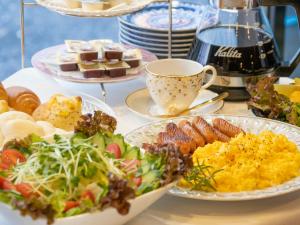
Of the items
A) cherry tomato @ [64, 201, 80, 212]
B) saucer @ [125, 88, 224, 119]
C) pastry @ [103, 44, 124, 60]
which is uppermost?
pastry @ [103, 44, 124, 60]

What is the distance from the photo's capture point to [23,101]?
1.33 m

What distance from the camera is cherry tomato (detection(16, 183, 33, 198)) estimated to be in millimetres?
854

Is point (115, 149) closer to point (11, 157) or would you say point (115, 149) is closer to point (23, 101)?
point (11, 157)

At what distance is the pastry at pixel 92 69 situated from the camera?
4.75ft

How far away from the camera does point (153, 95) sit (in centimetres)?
138

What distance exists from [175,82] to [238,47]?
0.19 meters

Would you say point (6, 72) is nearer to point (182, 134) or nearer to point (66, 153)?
point (182, 134)

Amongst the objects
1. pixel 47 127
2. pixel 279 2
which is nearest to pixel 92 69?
pixel 47 127

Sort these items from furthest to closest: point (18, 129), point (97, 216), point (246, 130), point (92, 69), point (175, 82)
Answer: point (92, 69)
point (175, 82)
point (246, 130)
point (18, 129)
point (97, 216)

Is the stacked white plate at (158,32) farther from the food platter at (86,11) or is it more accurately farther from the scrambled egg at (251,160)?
the scrambled egg at (251,160)

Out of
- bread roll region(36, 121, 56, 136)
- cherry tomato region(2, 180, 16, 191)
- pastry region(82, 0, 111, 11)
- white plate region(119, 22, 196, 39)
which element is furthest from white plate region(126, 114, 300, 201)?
white plate region(119, 22, 196, 39)

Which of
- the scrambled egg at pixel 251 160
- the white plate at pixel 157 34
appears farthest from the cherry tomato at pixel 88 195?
the white plate at pixel 157 34

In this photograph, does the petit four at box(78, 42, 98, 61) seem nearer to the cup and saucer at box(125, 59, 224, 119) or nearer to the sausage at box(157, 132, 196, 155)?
the cup and saucer at box(125, 59, 224, 119)

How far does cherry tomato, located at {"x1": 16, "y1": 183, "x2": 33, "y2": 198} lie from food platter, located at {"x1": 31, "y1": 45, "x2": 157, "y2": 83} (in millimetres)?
588
